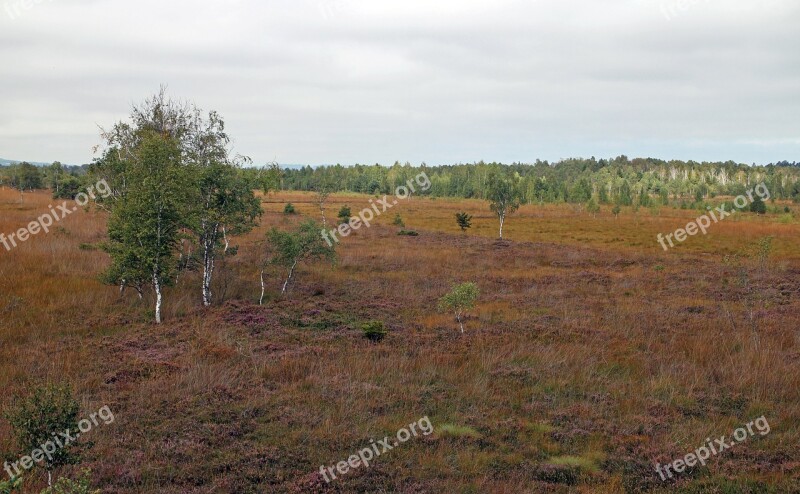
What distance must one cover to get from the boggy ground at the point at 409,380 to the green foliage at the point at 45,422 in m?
0.96

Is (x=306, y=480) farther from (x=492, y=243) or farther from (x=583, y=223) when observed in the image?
(x=583, y=223)

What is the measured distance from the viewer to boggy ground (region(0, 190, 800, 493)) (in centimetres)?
808

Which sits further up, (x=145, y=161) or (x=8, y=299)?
(x=145, y=161)

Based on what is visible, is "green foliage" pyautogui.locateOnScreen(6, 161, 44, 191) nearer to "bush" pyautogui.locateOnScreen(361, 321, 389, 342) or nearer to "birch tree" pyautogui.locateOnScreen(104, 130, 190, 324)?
"birch tree" pyautogui.locateOnScreen(104, 130, 190, 324)

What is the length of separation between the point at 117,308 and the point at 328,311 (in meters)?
7.46

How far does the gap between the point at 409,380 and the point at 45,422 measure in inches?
281

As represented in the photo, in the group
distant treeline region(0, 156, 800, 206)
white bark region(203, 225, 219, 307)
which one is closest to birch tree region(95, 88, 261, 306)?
white bark region(203, 225, 219, 307)

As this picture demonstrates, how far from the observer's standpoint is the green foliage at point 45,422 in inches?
262

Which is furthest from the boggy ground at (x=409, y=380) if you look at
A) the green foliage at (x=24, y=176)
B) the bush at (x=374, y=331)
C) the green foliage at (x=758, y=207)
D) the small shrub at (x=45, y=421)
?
the green foliage at (x=758, y=207)

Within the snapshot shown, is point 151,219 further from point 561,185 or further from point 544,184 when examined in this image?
point 561,185

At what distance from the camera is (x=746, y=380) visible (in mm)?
11914

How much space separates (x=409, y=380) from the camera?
39.0 ft

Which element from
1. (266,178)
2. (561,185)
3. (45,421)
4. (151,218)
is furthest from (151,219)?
(561,185)

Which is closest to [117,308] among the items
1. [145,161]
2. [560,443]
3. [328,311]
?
[145,161]
